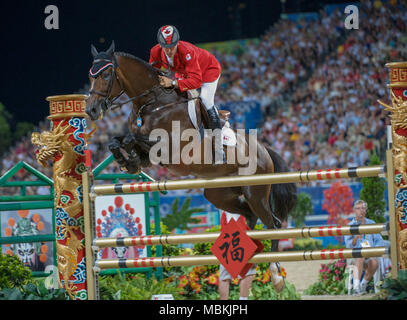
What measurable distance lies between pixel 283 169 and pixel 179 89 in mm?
1387

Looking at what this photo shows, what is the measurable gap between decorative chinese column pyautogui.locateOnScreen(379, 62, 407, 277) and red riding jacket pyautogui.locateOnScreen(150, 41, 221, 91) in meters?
1.46

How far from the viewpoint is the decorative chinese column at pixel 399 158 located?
3.53m

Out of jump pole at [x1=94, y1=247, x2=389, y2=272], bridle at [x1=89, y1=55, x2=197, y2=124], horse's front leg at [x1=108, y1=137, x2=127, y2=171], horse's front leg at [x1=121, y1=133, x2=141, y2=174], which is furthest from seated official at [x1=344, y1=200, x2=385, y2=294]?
A: horse's front leg at [x1=108, y1=137, x2=127, y2=171]

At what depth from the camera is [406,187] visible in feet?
11.9

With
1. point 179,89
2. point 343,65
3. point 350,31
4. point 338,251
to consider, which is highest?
point 350,31

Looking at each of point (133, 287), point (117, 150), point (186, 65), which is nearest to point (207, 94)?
point (186, 65)

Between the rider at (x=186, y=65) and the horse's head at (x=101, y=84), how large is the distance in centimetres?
39

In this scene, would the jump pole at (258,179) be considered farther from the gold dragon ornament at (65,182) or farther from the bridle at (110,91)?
the bridle at (110,91)

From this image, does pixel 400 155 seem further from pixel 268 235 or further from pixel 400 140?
pixel 268 235

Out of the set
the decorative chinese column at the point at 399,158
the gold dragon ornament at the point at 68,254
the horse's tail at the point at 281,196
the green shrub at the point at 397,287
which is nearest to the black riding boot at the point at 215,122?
the horse's tail at the point at 281,196

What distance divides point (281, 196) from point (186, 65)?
158 centimetres

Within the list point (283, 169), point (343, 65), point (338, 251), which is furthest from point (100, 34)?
point (338, 251)
